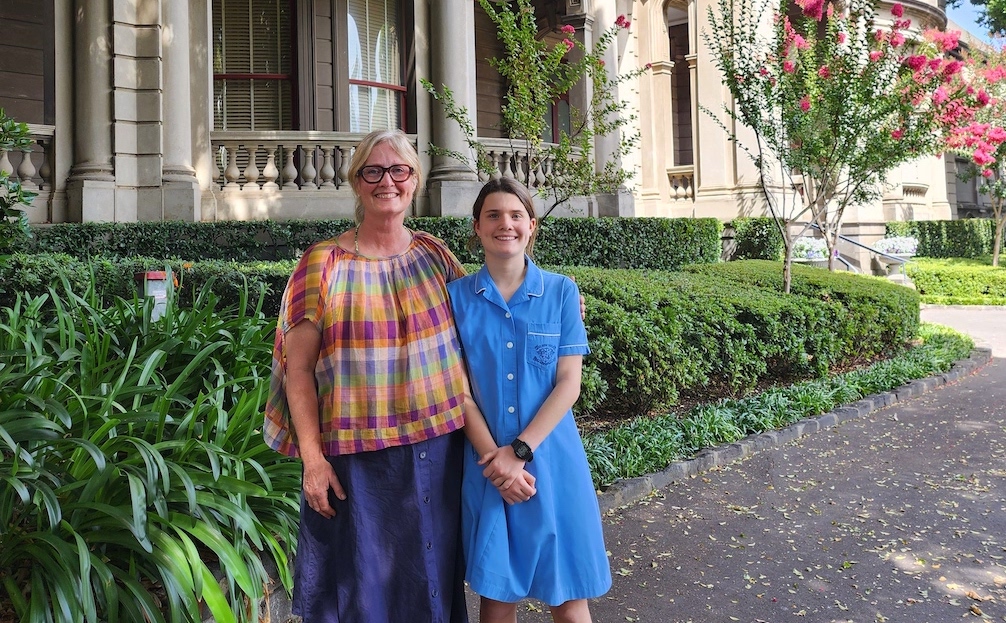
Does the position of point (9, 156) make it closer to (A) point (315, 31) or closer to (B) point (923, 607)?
(A) point (315, 31)

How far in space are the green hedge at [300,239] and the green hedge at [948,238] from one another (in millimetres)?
14076

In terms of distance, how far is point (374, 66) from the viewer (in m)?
13.4

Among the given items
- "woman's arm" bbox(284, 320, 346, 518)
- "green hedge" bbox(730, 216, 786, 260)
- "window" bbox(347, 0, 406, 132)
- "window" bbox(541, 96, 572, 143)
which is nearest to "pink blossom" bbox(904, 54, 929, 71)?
"green hedge" bbox(730, 216, 786, 260)

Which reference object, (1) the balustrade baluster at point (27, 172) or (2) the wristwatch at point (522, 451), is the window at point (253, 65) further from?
(2) the wristwatch at point (522, 451)

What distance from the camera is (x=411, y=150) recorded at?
2.53 meters

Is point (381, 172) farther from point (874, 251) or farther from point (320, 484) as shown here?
point (874, 251)

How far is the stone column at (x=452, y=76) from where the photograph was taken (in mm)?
12039

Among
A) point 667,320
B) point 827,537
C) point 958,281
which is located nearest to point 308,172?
point 667,320

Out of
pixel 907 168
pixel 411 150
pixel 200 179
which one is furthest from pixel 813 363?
pixel 907 168

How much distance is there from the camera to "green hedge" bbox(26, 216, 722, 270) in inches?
374

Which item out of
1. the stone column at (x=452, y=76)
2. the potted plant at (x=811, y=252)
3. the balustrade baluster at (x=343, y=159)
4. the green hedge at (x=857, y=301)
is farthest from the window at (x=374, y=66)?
the potted plant at (x=811, y=252)

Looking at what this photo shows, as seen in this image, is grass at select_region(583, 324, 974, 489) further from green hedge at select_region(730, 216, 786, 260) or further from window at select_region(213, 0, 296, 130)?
window at select_region(213, 0, 296, 130)

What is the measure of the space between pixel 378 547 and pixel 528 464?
0.51 meters

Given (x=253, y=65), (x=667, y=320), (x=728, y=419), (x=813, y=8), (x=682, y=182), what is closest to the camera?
(x=728, y=419)
